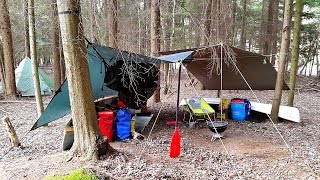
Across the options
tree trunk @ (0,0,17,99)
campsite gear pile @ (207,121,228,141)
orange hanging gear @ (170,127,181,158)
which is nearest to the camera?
orange hanging gear @ (170,127,181,158)

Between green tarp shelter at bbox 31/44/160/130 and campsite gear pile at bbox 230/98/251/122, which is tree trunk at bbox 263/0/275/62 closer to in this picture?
campsite gear pile at bbox 230/98/251/122

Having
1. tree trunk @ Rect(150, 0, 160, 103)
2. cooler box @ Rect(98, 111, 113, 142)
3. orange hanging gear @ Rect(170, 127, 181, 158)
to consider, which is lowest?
orange hanging gear @ Rect(170, 127, 181, 158)

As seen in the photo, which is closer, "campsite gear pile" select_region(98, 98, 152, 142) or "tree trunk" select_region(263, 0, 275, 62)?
"campsite gear pile" select_region(98, 98, 152, 142)

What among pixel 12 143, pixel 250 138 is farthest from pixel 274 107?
Answer: pixel 12 143

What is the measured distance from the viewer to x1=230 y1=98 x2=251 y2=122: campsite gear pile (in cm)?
666

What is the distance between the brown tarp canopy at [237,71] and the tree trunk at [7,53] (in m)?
5.86

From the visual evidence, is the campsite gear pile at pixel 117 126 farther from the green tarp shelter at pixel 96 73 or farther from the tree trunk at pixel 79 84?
the tree trunk at pixel 79 84

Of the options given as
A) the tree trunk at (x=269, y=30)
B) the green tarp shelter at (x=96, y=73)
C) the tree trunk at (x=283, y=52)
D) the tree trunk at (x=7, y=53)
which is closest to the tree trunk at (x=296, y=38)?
the tree trunk at (x=283, y=52)

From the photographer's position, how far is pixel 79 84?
341 centimetres

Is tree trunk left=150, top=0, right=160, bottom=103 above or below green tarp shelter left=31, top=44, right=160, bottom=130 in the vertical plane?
above

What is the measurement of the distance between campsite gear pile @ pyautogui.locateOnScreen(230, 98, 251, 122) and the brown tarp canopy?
2.63 feet

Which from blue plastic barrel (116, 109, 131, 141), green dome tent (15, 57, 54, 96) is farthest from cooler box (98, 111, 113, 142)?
green dome tent (15, 57, 54, 96)

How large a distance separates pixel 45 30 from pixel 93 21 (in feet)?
35.7

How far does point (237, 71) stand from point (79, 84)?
4.59 meters
